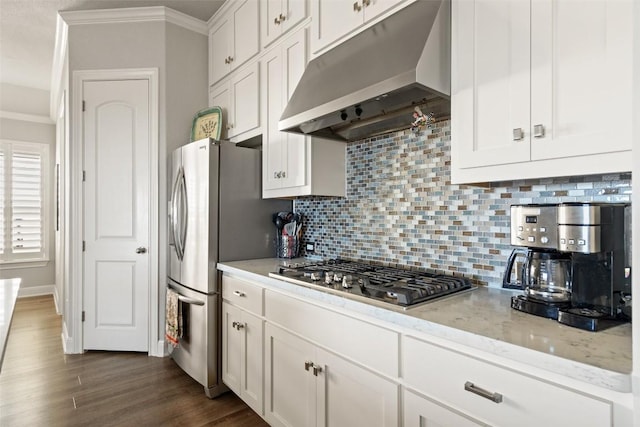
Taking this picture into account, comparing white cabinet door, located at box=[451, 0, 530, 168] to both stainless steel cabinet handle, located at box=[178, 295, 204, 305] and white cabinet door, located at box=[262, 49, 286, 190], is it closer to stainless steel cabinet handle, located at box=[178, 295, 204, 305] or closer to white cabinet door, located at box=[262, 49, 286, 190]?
white cabinet door, located at box=[262, 49, 286, 190]

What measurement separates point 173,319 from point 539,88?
2.56m

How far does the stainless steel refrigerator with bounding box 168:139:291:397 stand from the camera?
234 centimetres

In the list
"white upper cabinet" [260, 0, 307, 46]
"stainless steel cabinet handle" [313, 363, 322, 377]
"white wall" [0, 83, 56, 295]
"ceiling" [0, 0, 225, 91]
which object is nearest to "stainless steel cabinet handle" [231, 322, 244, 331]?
"stainless steel cabinet handle" [313, 363, 322, 377]

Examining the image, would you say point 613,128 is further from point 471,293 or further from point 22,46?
point 22,46

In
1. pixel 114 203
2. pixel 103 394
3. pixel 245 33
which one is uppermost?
pixel 245 33

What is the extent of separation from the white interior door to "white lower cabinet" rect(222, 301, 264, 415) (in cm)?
127

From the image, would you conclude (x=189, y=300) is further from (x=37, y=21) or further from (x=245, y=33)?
(x=37, y=21)

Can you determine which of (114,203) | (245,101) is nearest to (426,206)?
(245,101)

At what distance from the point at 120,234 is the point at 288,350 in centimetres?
213

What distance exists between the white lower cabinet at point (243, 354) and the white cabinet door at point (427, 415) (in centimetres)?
96

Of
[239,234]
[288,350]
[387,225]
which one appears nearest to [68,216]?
[239,234]

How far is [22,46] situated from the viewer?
12.0 feet

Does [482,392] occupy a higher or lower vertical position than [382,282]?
lower

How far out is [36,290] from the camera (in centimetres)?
517
